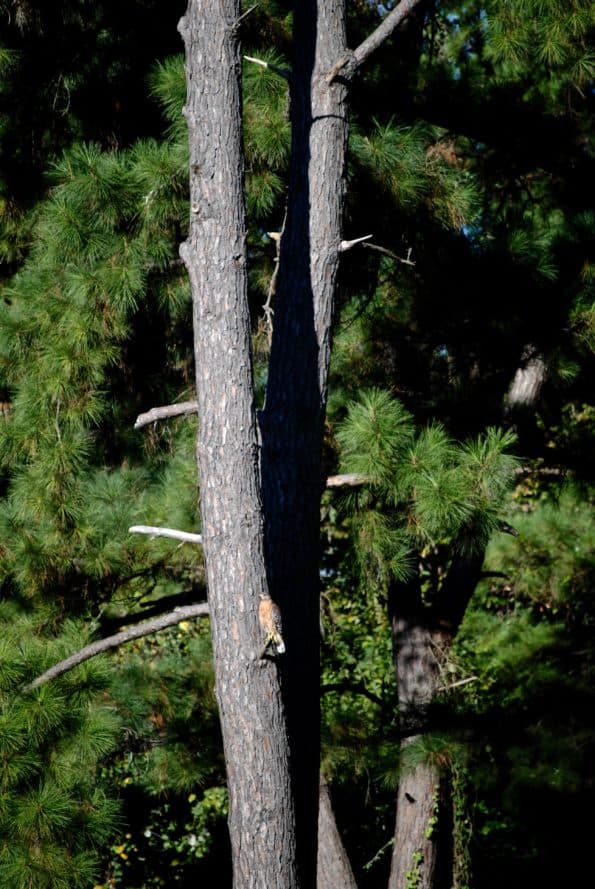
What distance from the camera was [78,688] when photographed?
124 inches

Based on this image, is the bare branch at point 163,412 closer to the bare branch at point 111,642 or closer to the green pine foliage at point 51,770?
the bare branch at point 111,642

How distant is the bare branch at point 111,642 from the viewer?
3134 millimetres

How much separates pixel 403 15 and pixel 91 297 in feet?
4.92

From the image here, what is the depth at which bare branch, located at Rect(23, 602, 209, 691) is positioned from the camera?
3.13 m

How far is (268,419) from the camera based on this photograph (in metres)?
3.06

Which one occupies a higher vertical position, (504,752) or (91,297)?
(91,297)

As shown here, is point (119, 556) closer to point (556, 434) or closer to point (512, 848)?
point (556, 434)

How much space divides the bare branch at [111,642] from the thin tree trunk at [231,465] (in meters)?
0.47

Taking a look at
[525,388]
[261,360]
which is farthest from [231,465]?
[525,388]

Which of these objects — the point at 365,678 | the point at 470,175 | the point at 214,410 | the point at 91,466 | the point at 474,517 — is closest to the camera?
the point at 214,410

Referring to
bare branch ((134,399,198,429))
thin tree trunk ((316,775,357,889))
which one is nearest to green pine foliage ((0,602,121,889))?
bare branch ((134,399,198,429))

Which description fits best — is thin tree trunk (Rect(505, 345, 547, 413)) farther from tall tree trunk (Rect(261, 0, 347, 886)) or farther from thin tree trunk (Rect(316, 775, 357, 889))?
thin tree trunk (Rect(316, 775, 357, 889))

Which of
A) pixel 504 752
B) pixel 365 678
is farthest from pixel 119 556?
pixel 365 678

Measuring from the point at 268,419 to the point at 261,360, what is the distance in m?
1.01
